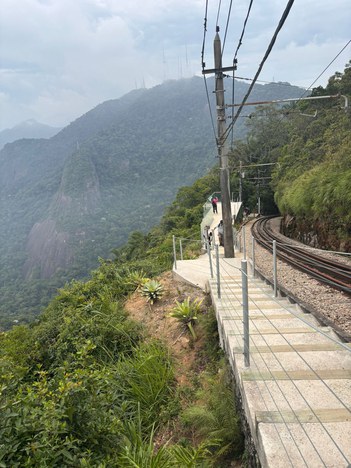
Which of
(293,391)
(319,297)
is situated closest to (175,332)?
(319,297)

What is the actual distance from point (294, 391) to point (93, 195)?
445 feet

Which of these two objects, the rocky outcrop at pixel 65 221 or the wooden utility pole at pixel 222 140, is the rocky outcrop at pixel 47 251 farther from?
the wooden utility pole at pixel 222 140

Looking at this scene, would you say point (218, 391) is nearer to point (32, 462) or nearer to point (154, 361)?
point (154, 361)

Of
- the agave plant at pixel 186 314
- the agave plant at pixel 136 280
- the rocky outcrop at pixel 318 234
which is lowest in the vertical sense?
the agave plant at pixel 186 314

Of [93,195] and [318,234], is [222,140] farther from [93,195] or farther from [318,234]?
[93,195]

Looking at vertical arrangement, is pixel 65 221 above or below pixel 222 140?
below

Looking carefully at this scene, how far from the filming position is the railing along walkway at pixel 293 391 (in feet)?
7.10

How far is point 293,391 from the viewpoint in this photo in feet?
9.19

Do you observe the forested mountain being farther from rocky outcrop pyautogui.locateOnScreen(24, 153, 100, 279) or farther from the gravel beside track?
the gravel beside track

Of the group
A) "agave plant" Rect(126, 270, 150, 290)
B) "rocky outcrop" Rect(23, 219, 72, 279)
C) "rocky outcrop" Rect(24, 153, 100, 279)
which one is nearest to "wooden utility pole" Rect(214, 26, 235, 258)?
"agave plant" Rect(126, 270, 150, 290)

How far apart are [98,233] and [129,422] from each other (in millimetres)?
103239

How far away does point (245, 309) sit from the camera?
10.0ft

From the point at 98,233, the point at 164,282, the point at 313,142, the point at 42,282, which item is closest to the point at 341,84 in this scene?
the point at 313,142

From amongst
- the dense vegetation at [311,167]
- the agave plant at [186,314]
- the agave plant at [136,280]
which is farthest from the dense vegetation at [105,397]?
the dense vegetation at [311,167]
